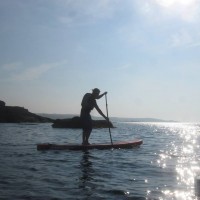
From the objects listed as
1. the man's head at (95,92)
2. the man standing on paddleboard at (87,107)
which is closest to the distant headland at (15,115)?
the man standing on paddleboard at (87,107)

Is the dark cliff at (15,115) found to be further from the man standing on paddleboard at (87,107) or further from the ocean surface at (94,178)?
the ocean surface at (94,178)

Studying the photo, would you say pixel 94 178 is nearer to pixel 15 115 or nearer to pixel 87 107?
pixel 87 107

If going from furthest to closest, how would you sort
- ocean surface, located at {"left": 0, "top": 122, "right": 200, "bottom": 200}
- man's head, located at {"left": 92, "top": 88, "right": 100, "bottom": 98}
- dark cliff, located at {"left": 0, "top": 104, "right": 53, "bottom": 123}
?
dark cliff, located at {"left": 0, "top": 104, "right": 53, "bottom": 123}
man's head, located at {"left": 92, "top": 88, "right": 100, "bottom": 98}
ocean surface, located at {"left": 0, "top": 122, "right": 200, "bottom": 200}

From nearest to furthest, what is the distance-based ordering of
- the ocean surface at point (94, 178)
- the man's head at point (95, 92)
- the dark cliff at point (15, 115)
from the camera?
the ocean surface at point (94, 178) → the man's head at point (95, 92) → the dark cliff at point (15, 115)

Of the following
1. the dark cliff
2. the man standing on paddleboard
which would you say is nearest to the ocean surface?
the man standing on paddleboard

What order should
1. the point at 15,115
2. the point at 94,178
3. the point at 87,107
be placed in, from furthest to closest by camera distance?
the point at 15,115, the point at 87,107, the point at 94,178

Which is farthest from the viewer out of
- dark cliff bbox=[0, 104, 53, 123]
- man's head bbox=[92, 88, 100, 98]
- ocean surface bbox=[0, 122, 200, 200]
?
dark cliff bbox=[0, 104, 53, 123]

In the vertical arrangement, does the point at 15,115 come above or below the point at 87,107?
above

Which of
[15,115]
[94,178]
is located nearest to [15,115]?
[15,115]

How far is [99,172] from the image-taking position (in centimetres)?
1020

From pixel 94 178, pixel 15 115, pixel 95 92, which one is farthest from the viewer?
pixel 15 115

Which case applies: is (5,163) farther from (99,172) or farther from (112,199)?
(112,199)

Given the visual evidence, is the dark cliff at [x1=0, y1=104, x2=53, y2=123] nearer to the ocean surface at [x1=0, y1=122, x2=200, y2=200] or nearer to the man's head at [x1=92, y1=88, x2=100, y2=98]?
the man's head at [x1=92, y1=88, x2=100, y2=98]

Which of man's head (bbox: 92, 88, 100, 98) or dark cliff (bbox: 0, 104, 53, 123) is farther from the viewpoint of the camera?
dark cliff (bbox: 0, 104, 53, 123)
